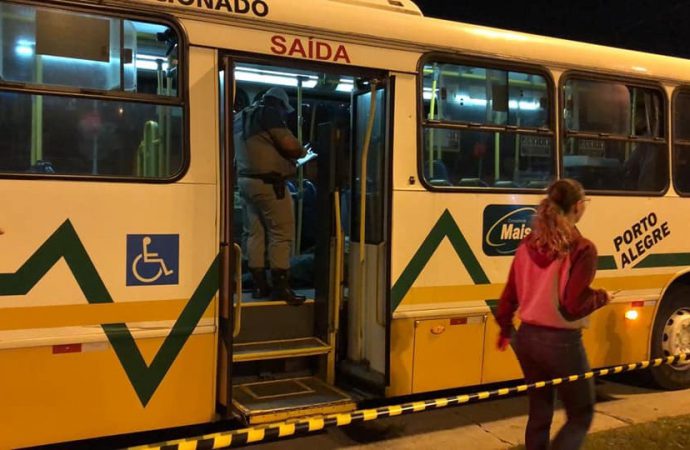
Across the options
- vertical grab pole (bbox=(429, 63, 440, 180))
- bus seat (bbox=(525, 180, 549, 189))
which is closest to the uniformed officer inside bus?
vertical grab pole (bbox=(429, 63, 440, 180))

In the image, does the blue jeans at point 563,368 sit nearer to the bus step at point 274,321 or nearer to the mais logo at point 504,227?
the mais logo at point 504,227

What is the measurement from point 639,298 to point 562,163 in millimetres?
1393

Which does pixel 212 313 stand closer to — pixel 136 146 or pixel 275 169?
pixel 136 146

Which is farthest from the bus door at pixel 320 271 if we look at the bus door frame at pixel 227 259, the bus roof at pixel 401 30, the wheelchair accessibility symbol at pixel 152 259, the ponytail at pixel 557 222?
the ponytail at pixel 557 222

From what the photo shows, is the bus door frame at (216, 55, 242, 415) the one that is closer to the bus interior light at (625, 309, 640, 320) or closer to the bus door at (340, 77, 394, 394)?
the bus door at (340, 77, 394, 394)

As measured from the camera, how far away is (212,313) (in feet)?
14.0

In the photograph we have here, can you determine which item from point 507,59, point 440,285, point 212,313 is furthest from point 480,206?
point 212,313

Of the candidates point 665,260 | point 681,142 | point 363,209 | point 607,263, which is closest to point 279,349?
point 363,209

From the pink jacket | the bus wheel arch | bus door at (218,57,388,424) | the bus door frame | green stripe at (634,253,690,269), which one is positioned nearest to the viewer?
the pink jacket

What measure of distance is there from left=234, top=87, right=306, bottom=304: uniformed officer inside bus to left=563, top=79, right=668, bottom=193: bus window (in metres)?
2.17

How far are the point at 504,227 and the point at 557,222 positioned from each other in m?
1.71

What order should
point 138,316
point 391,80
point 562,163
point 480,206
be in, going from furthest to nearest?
point 562,163 < point 480,206 < point 391,80 < point 138,316

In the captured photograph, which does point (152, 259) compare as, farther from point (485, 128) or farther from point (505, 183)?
point (505, 183)

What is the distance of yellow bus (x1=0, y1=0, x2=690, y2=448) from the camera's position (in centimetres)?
381
